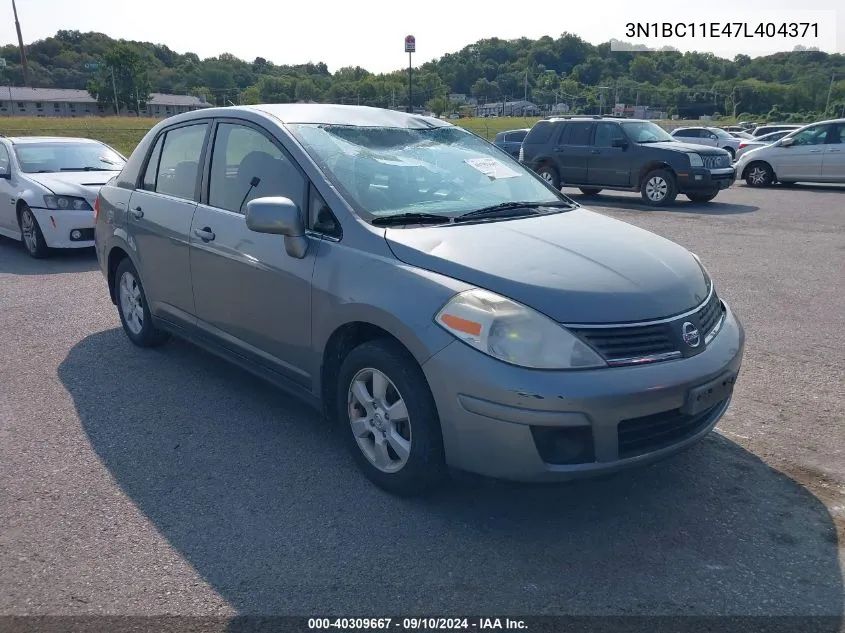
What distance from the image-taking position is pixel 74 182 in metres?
9.22

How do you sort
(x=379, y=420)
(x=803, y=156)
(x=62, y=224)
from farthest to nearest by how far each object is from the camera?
1. (x=803, y=156)
2. (x=62, y=224)
3. (x=379, y=420)

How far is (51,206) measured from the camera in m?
8.87

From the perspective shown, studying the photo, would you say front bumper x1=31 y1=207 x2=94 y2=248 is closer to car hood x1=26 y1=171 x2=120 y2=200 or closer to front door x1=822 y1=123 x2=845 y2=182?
car hood x1=26 y1=171 x2=120 y2=200

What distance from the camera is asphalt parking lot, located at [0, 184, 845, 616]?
268 centimetres

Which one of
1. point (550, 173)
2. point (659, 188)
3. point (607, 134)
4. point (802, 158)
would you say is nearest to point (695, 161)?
point (659, 188)

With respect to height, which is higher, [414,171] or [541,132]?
[414,171]

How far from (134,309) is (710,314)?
4.13 metres

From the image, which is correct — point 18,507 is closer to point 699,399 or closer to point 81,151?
point 699,399

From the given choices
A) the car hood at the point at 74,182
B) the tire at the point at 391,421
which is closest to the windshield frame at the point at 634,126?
the car hood at the point at 74,182

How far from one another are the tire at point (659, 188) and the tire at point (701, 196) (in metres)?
0.51

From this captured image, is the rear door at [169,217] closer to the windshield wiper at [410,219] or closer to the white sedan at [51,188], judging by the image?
the windshield wiper at [410,219]

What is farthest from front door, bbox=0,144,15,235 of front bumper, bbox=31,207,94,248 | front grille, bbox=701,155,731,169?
front grille, bbox=701,155,731,169

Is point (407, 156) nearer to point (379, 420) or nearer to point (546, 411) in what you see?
point (379, 420)

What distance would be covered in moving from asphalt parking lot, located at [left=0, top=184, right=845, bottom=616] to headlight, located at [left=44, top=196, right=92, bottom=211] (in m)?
4.50
